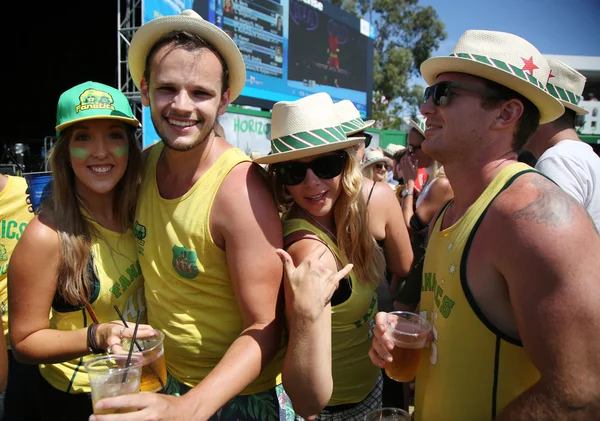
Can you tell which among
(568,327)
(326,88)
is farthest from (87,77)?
(568,327)

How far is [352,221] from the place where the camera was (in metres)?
2.27

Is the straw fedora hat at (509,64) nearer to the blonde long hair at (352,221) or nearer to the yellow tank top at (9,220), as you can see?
the blonde long hair at (352,221)

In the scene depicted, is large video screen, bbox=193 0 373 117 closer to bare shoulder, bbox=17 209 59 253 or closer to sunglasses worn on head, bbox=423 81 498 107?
bare shoulder, bbox=17 209 59 253

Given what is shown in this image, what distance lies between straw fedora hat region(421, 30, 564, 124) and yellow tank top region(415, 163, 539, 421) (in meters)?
0.30

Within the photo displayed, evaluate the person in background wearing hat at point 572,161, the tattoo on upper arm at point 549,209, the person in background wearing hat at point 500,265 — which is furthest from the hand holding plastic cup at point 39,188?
the person in background wearing hat at point 572,161

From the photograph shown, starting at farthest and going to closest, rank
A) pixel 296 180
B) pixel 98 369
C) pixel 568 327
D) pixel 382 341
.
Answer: pixel 296 180, pixel 382 341, pixel 98 369, pixel 568 327

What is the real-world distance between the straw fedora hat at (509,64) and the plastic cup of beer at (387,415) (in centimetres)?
136

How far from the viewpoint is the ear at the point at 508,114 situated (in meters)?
1.63

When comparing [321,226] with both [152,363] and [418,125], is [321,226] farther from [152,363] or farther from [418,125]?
[418,125]

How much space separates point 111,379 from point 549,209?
1.55m

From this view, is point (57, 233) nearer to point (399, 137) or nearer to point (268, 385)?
point (268, 385)

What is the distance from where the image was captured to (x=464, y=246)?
1.50m

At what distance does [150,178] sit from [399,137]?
19.0 m

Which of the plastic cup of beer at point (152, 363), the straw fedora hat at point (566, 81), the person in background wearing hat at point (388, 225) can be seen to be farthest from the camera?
the straw fedora hat at point (566, 81)
